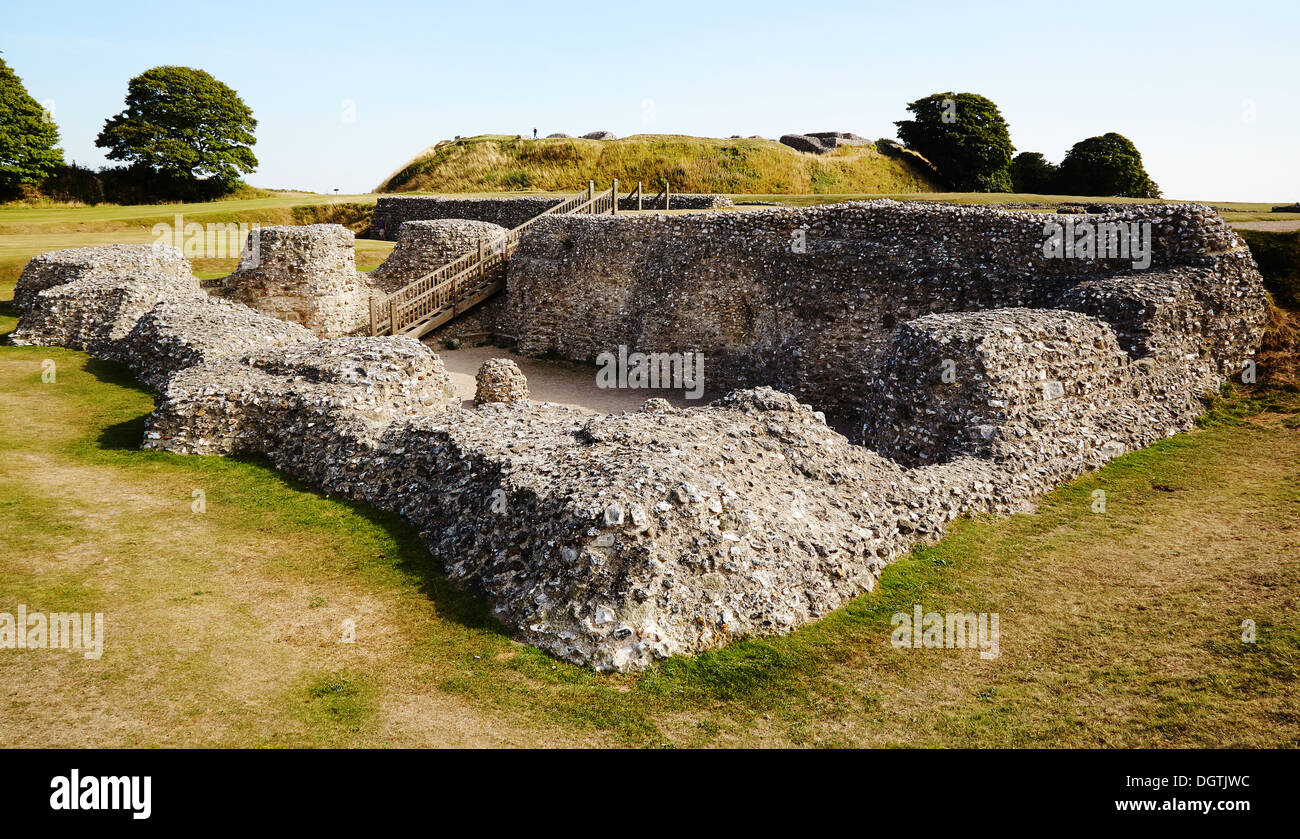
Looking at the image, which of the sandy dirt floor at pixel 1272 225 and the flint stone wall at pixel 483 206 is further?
the flint stone wall at pixel 483 206

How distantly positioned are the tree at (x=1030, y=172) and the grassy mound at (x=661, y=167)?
532 centimetres

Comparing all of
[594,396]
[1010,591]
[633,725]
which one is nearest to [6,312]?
[594,396]

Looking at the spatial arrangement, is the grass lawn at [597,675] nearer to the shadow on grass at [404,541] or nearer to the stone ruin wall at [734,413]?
the shadow on grass at [404,541]

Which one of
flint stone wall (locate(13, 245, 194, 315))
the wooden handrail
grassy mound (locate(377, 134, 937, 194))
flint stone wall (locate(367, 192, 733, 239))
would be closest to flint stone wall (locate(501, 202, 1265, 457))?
the wooden handrail

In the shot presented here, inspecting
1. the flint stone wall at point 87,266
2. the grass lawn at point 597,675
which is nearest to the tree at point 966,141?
the grass lawn at point 597,675

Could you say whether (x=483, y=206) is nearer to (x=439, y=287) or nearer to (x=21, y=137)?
(x=439, y=287)

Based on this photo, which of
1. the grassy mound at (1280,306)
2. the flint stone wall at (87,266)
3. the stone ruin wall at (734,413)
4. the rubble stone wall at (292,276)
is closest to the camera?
the stone ruin wall at (734,413)

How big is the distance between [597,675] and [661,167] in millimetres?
45915

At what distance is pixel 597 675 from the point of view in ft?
27.0

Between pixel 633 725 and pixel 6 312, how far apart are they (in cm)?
2895

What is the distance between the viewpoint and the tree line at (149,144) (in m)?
48.1

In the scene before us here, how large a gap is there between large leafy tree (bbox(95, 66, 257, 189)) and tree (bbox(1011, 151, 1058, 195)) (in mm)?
50417

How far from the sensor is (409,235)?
99.1ft

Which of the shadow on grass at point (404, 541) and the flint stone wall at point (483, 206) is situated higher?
the flint stone wall at point (483, 206)
